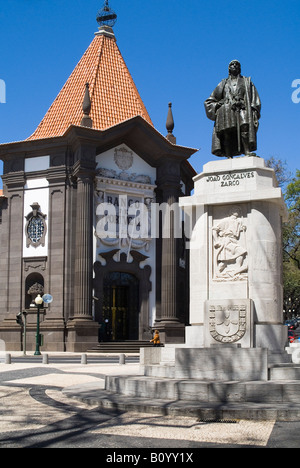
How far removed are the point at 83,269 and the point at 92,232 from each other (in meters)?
2.47

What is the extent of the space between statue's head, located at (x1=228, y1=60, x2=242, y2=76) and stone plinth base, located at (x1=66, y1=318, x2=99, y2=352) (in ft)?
81.8

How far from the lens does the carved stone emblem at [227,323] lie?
13.4 m

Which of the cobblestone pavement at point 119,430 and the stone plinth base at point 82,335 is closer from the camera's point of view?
the cobblestone pavement at point 119,430

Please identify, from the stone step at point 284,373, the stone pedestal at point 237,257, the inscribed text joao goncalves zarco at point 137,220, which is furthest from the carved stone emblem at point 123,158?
the stone step at point 284,373

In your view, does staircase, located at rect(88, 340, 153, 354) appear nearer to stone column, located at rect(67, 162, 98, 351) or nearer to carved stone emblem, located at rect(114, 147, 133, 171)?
stone column, located at rect(67, 162, 98, 351)

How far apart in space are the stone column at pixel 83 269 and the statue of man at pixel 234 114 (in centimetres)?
2443

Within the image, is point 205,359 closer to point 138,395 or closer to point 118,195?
point 138,395

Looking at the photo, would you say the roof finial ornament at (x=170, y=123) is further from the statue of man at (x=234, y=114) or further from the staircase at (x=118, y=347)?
the statue of man at (x=234, y=114)

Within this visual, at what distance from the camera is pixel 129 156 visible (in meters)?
43.0

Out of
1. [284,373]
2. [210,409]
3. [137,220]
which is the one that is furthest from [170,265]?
[210,409]

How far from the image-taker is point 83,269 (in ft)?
128

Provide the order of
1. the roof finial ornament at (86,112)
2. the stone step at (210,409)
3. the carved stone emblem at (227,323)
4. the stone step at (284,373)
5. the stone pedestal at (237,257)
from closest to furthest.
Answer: the stone step at (210,409) < the stone step at (284,373) < the carved stone emblem at (227,323) < the stone pedestal at (237,257) < the roof finial ornament at (86,112)

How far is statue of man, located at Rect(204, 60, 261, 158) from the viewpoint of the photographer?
1497 centimetres

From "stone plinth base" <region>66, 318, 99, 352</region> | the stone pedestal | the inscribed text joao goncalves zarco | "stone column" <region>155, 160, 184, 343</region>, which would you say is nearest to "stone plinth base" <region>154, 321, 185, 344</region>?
"stone column" <region>155, 160, 184, 343</region>
